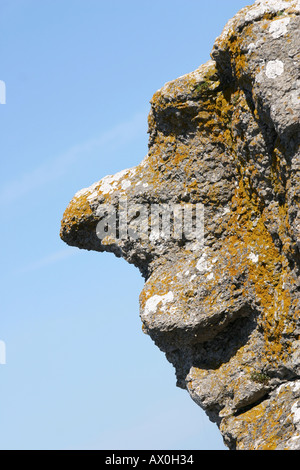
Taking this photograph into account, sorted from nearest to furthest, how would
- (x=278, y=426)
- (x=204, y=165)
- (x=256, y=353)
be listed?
(x=278, y=426) < (x=256, y=353) < (x=204, y=165)

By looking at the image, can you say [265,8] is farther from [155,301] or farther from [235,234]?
[155,301]

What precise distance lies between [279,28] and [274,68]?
1.71 ft

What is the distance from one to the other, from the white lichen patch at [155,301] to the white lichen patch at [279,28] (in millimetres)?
3554

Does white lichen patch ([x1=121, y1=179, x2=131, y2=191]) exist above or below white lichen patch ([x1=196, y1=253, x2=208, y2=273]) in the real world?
above

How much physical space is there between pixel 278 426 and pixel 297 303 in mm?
1485

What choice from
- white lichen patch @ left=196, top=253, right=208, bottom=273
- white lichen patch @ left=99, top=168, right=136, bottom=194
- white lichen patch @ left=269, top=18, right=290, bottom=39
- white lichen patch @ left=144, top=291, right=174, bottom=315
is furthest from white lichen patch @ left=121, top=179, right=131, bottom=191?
white lichen patch @ left=269, top=18, right=290, bottom=39

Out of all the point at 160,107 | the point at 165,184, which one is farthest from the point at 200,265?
the point at 160,107

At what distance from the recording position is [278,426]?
326 inches

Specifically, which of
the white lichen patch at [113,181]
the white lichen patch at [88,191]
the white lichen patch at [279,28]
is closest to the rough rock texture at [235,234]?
the white lichen patch at [279,28]

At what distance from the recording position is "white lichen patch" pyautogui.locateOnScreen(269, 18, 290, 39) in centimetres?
816

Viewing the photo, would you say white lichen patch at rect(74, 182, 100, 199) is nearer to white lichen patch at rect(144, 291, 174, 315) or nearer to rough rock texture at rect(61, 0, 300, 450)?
rough rock texture at rect(61, 0, 300, 450)

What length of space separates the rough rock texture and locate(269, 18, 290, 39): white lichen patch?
0.01 m

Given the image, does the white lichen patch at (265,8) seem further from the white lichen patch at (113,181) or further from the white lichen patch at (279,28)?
→ the white lichen patch at (113,181)
